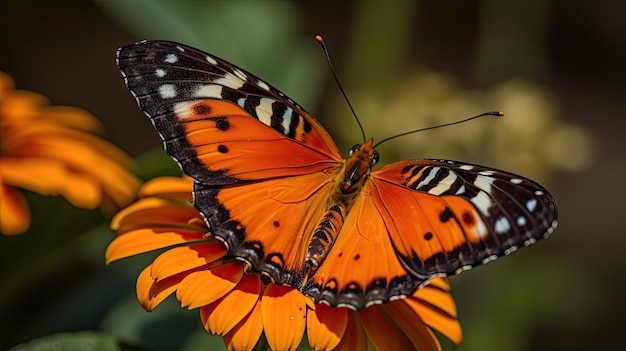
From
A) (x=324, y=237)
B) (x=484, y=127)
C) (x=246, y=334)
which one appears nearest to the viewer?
(x=246, y=334)

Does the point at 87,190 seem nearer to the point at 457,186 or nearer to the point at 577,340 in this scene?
the point at 457,186

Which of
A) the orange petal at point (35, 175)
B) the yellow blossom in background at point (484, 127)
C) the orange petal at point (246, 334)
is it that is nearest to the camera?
the orange petal at point (246, 334)

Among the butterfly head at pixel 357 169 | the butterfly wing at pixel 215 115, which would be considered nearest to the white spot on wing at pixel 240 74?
the butterfly wing at pixel 215 115

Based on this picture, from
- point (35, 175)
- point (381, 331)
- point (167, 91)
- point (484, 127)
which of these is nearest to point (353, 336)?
point (381, 331)

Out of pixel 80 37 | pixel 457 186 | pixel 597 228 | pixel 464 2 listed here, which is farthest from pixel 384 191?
pixel 464 2

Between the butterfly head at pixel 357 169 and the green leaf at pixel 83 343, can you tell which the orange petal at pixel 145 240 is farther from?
the butterfly head at pixel 357 169

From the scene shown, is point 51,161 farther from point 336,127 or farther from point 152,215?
point 336,127
